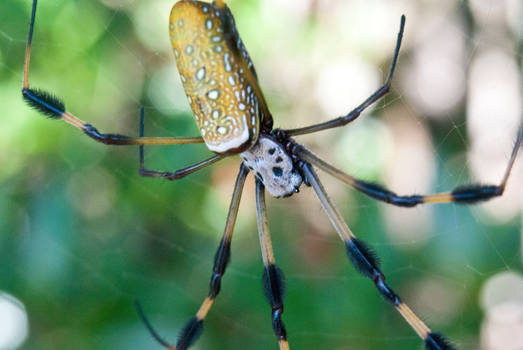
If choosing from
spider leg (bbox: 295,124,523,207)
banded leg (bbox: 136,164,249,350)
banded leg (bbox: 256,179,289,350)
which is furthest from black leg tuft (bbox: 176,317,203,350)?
spider leg (bbox: 295,124,523,207)

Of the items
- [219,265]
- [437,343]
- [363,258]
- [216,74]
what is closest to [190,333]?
[219,265]

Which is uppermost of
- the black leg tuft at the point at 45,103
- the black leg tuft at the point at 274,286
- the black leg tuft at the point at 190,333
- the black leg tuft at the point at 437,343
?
the black leg tuft at the point at 45,103

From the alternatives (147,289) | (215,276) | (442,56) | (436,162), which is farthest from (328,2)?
(147,289)

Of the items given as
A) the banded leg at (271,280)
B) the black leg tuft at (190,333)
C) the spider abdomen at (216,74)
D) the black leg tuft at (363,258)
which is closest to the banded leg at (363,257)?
the black leg tuft at (363,258)

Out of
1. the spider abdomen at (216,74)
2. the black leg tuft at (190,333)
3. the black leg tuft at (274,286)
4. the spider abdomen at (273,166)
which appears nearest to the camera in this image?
the spider abdomen at (216,74)

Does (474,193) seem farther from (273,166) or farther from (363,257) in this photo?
(273,166)

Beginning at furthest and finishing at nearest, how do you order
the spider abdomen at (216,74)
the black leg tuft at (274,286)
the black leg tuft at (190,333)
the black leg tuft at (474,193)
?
the black leg tuft at (190,333)
the black leg tuft at (274,286)
the black leg tuft at (474,193)
the spider abdomen at (216,74)

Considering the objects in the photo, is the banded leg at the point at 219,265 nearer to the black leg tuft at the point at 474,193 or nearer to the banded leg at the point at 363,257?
the banded leg at the point at 363,257
